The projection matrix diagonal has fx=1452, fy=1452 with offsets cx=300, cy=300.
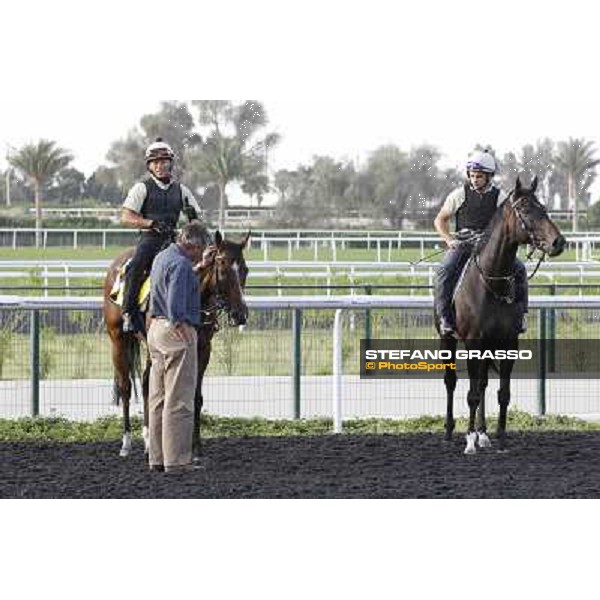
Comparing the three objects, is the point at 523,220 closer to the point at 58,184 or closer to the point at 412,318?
the point at 412,318

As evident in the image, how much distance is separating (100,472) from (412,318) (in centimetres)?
578

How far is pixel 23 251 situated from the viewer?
112 feet

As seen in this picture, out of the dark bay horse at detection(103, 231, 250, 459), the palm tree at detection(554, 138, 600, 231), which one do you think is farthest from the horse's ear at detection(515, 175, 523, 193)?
the palm tree at detection(554, 138, 600, 231)

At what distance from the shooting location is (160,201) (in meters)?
9.85

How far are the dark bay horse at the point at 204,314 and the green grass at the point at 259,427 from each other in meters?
0.72

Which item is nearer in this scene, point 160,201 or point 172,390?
point 172,390

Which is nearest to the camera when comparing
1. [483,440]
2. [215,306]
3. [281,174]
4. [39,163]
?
[215,306]

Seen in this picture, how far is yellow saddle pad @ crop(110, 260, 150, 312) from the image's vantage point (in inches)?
388

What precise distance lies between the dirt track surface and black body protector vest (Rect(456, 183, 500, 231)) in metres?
1.66

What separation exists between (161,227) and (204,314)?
0.74 meters

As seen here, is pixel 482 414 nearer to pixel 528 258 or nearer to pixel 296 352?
pixel 528 258

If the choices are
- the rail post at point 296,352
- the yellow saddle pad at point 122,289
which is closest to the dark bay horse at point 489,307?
the rail post at point 296,352

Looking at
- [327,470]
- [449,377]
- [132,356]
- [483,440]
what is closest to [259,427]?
[132,356]

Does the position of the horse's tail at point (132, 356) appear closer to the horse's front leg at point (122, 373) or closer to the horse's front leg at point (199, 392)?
the horse's front leg at point (122, 373)
